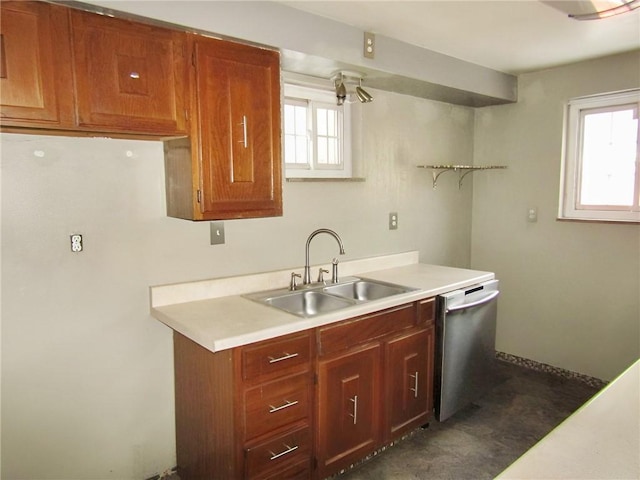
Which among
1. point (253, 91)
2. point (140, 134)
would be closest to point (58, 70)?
point (140, 134)

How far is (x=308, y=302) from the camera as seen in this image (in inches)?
98.0

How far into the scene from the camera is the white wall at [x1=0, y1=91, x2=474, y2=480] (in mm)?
1760

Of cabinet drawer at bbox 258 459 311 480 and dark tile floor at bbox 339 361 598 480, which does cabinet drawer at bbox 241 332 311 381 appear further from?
dark tile floor at bbox 339 361 598 480

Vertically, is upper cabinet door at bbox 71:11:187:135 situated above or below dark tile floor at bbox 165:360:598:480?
above

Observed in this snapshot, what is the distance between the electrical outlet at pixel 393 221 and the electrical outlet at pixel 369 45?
1132mm

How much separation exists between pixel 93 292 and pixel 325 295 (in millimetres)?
1159

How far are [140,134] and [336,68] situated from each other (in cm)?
115

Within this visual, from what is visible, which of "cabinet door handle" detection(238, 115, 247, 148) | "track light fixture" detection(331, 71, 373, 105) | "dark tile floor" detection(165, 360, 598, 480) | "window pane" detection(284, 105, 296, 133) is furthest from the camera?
"window pane" detection(284, 105, 296, 133)

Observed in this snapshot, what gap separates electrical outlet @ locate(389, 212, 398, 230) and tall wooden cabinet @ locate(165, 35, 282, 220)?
1.21 metres

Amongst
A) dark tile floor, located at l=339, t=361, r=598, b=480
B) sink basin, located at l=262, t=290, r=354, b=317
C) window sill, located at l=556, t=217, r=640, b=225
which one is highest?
window sill, located at l=556, t=217, r=640, b=225

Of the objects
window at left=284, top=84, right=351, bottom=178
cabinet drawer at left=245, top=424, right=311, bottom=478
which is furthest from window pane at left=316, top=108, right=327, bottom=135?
cabinet drawer at left=245, top=424, right=311, bottom=478

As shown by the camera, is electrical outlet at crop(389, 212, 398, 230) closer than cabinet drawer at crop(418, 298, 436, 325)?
No

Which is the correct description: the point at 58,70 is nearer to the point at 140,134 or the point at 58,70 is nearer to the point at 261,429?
the point at 140,134

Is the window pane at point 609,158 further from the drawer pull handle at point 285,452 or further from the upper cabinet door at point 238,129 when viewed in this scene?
the drawer pull handle at point 285,452
